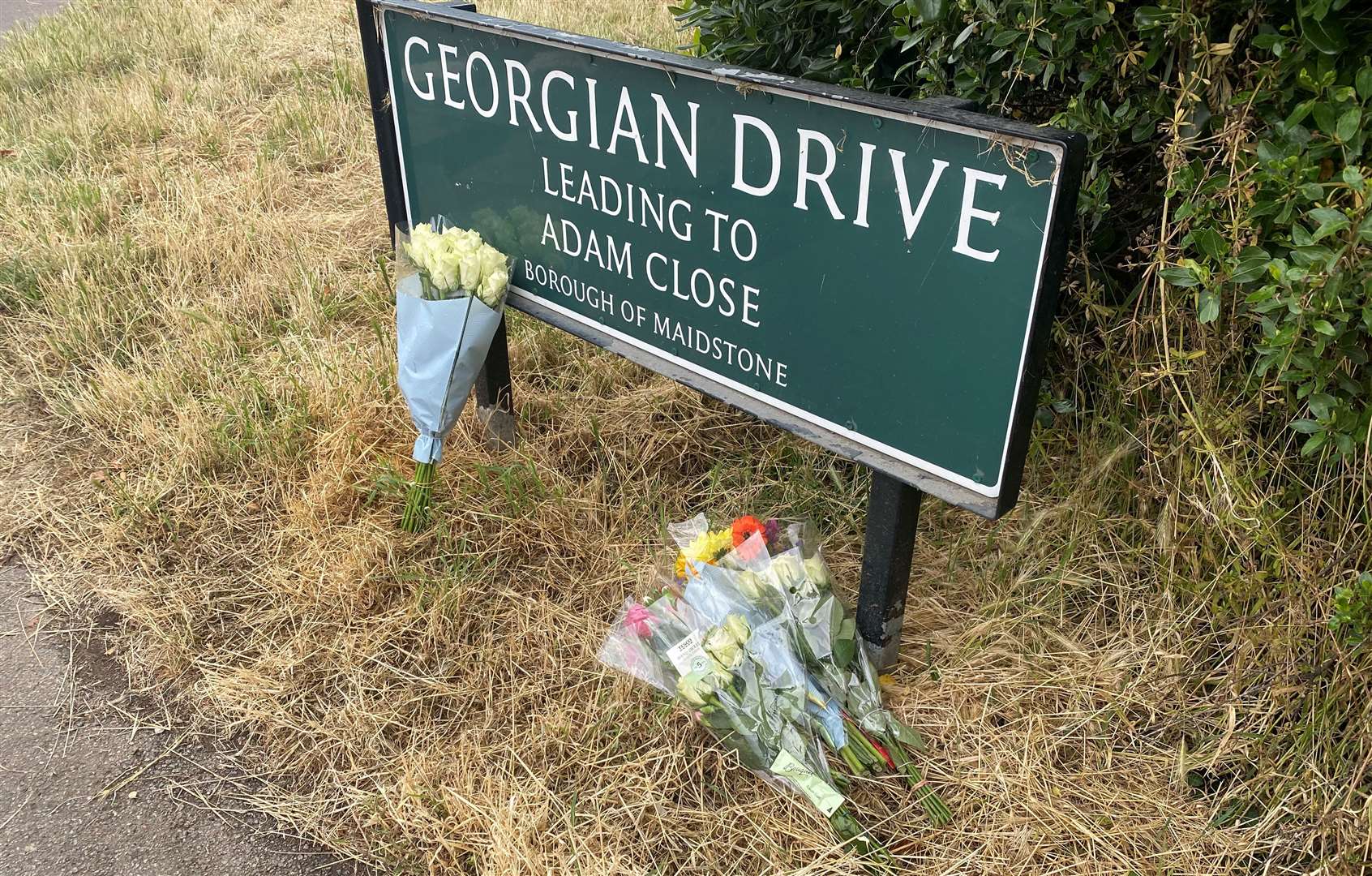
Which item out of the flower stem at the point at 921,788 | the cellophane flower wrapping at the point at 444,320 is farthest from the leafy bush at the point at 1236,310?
the cellophane flower wrapping at the point at 444,320

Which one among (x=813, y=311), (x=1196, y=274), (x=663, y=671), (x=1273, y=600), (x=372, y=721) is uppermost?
(x=1196, y=274)

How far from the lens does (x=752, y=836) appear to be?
2.06 m

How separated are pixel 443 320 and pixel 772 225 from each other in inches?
37.9

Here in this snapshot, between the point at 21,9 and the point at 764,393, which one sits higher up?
the point at 764,393

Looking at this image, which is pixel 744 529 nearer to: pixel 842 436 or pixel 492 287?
pixel 842 436

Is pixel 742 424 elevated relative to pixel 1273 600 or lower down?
lower down

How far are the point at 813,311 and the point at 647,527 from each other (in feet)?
3.14

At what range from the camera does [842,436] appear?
2113 mm

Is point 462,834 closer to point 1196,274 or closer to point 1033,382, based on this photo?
point 1033,382

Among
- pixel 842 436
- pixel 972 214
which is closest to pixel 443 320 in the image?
pixel 842 436

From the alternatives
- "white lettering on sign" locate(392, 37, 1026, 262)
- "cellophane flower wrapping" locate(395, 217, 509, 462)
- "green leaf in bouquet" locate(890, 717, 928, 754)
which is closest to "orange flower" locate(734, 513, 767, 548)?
"green leaf in bouquet" locate(890, 717, 928, 754)

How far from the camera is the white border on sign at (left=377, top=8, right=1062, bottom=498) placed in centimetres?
168

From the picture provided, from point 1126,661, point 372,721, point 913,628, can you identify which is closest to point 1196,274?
point 1126,661

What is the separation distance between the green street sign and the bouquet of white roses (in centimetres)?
10
